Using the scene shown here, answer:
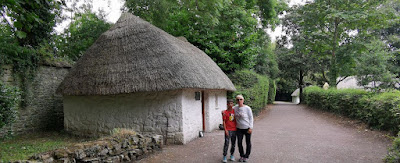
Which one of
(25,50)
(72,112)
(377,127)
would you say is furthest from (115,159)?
(377,127)

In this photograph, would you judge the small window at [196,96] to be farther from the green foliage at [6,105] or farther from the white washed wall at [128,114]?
the green foliage at [6,105]

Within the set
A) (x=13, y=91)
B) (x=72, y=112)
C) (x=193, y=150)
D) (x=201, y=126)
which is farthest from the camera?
(x=72, y=112)

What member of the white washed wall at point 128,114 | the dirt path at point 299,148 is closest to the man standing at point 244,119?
the dirt path at point 299,148

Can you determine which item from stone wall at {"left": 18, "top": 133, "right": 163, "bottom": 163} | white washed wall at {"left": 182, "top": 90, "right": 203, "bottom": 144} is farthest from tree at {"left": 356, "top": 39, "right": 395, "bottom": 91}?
stone wall at {"left": 18, "top": 133, "right": 163, "bottom": 163}

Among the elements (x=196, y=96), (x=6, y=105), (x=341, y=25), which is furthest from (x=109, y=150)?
(x=341, y=25)

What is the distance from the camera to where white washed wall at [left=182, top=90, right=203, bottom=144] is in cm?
802

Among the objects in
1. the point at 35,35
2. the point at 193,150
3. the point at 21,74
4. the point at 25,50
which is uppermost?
the point at 35,35

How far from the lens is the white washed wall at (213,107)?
10.1 metres

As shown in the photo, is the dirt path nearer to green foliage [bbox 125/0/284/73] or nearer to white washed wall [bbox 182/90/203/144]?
white washed wall [bbox 182/90/203/144]

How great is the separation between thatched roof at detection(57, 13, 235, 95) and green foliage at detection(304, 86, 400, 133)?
19.6ft

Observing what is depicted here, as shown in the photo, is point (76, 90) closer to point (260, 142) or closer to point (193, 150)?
point (193, 150)

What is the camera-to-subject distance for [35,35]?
10.6 meters

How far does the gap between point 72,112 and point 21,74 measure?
2.71m

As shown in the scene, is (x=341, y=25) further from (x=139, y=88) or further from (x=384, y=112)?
(x=139, y=88)
